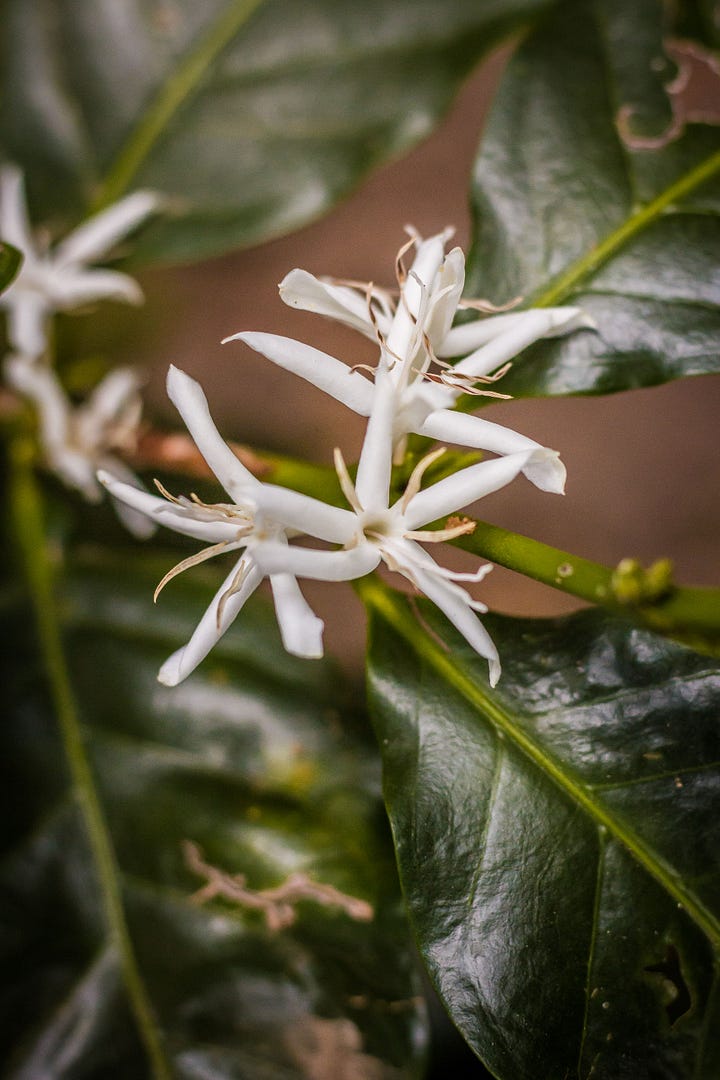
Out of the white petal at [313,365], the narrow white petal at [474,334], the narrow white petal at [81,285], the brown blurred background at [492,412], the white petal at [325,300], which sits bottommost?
the white petal at [313,365]

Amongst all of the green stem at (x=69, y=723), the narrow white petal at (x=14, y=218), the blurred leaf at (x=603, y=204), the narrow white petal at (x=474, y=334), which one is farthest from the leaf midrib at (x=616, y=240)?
the green stem at (x=69, y=723)

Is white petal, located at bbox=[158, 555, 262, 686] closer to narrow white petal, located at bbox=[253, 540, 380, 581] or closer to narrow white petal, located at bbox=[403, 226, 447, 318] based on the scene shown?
narrow white petal, located at bbox=[253, 540, 380, 581]

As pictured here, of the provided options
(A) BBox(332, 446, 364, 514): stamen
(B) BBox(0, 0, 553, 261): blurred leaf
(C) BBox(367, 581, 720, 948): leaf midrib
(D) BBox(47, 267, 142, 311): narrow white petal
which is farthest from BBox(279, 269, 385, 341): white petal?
(B) BBox(0, 0, 553, 261): blurred leaf

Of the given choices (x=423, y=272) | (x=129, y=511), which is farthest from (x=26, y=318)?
(x=423, y=272)

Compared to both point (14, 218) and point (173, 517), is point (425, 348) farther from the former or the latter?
point (14, 218)

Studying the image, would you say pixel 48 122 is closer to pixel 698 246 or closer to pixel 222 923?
pixel 698 246

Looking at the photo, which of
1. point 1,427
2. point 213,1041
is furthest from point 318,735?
point 1,427

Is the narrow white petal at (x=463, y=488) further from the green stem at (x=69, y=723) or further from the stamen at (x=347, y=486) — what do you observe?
the green stem at (x=69, y=723)
